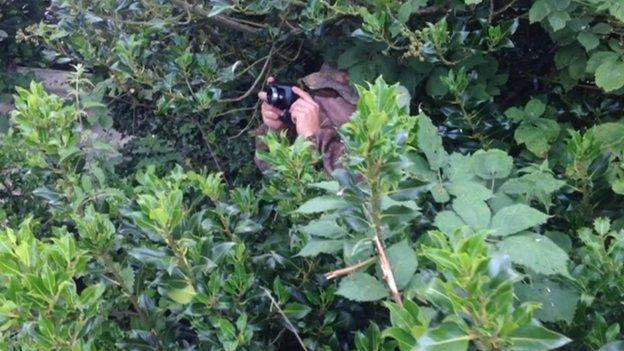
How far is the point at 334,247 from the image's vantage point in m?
1.39

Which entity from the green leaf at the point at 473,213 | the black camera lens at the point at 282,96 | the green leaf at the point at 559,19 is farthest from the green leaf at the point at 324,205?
the black camera lens at the point at 282,96

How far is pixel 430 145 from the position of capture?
5.32ft

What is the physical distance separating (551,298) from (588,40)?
3.75 feet

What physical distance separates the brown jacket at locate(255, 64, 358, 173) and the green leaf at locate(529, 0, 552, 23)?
664 millimetres

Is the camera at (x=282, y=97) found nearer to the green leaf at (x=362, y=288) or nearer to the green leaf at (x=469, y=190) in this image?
the green leaf at (x=469, y=190)

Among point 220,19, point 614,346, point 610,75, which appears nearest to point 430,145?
point 614,346

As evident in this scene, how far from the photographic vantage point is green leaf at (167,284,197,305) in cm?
147

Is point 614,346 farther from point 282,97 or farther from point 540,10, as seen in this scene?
point 282,97

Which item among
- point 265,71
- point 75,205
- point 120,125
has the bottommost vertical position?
point 120,125

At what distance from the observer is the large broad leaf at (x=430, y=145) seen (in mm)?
1601

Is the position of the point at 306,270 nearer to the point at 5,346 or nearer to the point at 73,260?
the point at 73,260

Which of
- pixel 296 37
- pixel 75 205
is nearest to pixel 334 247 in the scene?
pixel 75 205

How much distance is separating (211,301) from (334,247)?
294 mm

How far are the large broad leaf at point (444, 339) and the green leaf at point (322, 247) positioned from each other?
474mm
